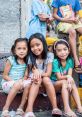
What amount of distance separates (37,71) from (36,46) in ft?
1.31

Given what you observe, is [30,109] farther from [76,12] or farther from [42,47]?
[76,12]

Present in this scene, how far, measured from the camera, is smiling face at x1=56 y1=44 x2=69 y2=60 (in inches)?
229

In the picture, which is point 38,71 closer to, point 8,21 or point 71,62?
point 71,62

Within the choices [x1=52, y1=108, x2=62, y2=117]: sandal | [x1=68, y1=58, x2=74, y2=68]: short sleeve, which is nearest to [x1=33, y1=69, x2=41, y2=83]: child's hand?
[x1=52, y1=108, x2=62, y2=117]: sandal

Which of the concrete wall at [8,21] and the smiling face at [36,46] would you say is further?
the concrete wall at [8,21]

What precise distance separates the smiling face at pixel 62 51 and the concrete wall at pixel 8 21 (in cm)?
229

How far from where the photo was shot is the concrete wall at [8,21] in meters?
7.95

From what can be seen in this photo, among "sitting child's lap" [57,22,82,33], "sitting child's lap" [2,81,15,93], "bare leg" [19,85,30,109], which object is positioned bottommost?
"bare leg" [19,85,30,109]

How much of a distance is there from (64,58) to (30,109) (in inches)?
38.2

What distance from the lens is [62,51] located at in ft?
19.1

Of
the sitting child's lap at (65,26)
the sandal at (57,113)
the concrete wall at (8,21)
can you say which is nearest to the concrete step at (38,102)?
the sandal at (57,113)

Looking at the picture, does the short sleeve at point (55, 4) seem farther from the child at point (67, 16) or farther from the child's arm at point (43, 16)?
the child's arm at point (43, 16)

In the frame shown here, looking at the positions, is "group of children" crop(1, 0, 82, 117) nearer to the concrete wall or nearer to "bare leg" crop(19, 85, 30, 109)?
"bare leg" crop(19, 85, 30, 109)

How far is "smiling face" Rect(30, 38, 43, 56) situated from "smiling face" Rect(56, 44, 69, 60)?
9.7 inches
